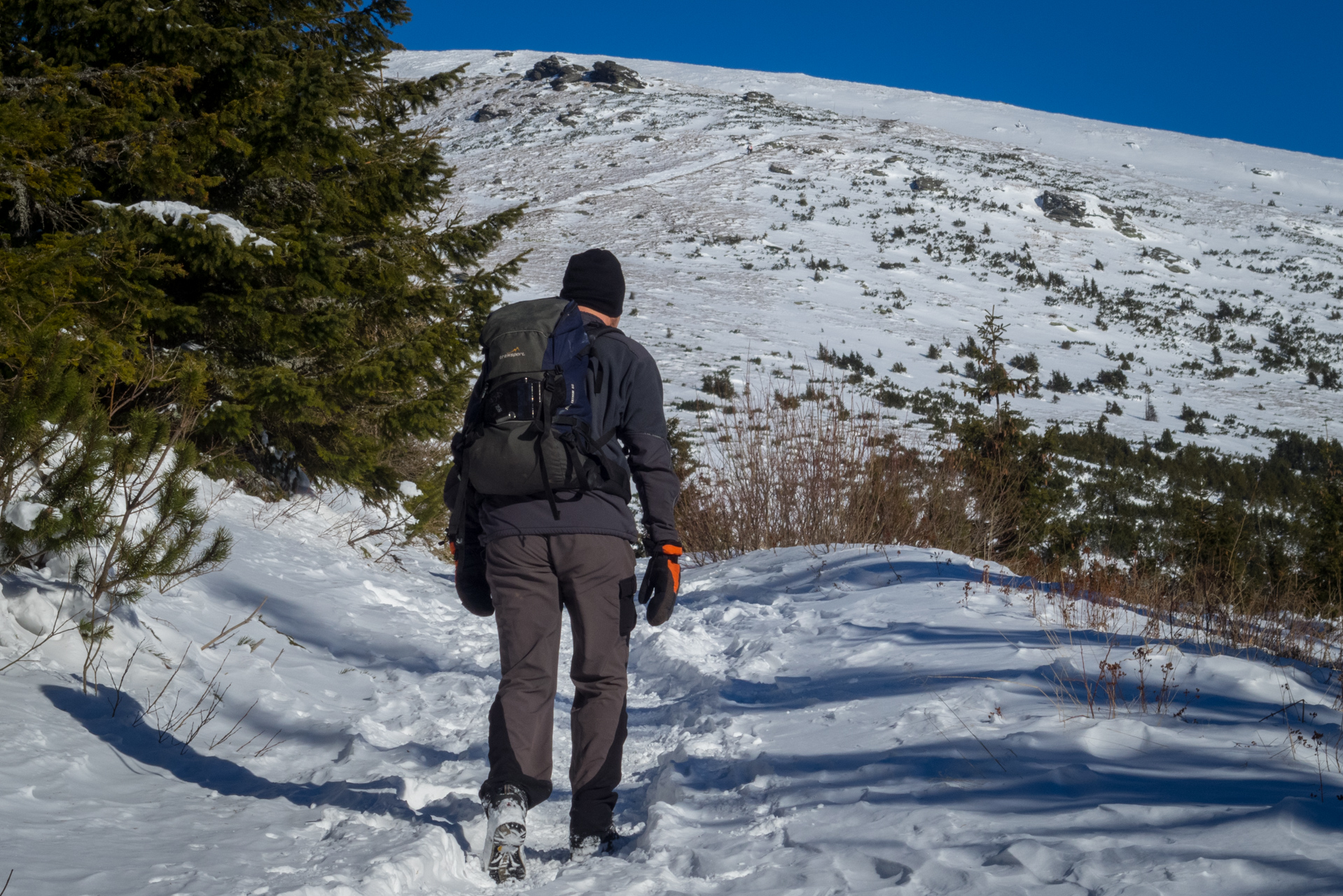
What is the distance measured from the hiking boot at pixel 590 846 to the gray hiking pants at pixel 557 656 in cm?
3

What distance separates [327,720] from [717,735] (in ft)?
5.55

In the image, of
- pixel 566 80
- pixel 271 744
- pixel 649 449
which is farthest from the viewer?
pixel 566 80

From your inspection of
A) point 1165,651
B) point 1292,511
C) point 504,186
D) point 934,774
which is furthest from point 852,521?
point 504,186

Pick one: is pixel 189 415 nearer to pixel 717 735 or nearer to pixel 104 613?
pixel 104 613

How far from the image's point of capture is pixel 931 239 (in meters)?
44.1

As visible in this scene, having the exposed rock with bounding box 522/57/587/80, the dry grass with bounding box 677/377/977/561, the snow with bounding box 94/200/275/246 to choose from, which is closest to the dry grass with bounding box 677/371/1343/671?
the dry grass with bounding box 677/377/977/561

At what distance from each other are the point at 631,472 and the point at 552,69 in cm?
9193

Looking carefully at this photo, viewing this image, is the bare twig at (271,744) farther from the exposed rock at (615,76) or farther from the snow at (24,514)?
the exposed rock at (615,76)

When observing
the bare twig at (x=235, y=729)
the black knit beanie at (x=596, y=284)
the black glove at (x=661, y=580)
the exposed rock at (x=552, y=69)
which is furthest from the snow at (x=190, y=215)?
the exposed rock at (x=552, y=69)

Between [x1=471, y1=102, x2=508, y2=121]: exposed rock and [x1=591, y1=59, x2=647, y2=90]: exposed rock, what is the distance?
39.6 ft

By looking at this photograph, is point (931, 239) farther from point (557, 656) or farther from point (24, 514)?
point (24, 514)

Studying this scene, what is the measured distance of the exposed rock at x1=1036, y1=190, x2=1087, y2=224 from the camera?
50375mm

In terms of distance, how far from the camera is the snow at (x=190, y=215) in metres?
4.87

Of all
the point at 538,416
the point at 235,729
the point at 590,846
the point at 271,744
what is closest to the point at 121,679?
the point at 235,729
